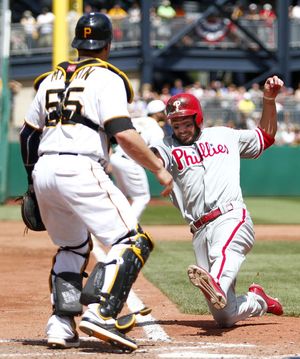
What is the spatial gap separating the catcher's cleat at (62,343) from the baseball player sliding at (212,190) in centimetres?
106

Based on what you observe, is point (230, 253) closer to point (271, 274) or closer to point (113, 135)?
point (113, 135)

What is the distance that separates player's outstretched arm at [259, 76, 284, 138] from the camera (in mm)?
7282

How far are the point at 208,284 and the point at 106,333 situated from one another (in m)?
0.91

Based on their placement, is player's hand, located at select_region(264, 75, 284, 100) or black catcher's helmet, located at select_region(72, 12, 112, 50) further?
player's hand, located at select_region(264, 75, 284, 100)

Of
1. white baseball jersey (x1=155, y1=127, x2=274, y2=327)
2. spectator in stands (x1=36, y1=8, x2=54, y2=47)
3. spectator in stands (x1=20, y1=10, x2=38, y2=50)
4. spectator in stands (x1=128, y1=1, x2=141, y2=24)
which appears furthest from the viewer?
spectator in stands (x1=128, y1=1, x2=141, y2=24)

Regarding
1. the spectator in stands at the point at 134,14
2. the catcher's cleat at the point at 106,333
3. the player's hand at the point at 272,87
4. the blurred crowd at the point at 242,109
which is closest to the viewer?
the catcher's cleat at the point at 106,333

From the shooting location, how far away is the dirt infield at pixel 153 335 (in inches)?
234

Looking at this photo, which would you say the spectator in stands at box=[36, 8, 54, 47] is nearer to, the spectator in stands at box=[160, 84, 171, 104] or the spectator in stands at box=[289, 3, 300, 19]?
the spectator in stands at box=[160, 84, 171, 104]

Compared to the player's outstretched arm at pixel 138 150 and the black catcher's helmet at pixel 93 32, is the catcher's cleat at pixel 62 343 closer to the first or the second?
the player's outstretched arm at pixel 138 150

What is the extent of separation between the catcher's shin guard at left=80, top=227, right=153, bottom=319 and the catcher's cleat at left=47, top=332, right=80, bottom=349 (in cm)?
33

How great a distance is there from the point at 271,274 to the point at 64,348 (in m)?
4.59

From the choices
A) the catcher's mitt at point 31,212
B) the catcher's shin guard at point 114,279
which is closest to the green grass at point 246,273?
the catcher's mitt at point 31,212

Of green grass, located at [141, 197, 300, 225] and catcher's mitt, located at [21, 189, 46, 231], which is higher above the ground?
catcher's mitt, located at [21, 189, 46, 231]

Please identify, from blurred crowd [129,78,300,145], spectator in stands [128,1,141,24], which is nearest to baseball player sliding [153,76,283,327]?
blurred crowd [129,78,300,145]
